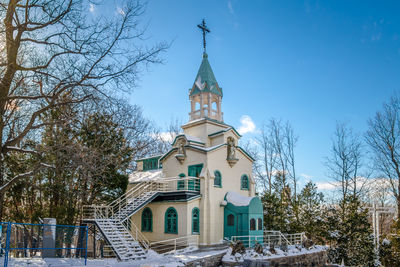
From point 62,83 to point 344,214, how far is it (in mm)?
20182

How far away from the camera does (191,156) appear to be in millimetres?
21406

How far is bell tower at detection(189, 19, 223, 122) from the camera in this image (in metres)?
23.3

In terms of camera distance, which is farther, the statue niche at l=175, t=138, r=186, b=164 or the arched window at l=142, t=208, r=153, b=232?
the statue niche at l=175, t=138, r=186, b=164

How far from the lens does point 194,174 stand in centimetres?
2102

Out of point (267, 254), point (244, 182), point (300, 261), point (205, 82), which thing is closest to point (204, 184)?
point (244, 182)

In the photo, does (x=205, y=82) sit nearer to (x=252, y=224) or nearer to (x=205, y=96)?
(x=205, y=96)

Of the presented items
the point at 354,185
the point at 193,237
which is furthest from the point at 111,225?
the point at 354,185

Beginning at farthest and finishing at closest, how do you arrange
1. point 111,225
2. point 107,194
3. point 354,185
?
point 354,185
point 107,194
point 111,225

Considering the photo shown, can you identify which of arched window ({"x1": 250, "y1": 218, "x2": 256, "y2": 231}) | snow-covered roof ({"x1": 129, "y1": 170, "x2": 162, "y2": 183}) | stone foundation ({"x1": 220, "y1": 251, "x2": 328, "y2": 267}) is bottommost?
stone foundation ({"x1": 220, "y1": 251, "x2": 328, "y2": 267})

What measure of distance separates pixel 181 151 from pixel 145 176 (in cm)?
439

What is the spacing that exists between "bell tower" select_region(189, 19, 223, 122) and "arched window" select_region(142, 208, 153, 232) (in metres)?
7.20

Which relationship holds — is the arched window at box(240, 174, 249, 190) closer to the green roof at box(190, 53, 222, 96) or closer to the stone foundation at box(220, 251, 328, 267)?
the stone foundation at box(220, 251, 328, 267)

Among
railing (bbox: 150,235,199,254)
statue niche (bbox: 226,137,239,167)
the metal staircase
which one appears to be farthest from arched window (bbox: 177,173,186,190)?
railing (bbox: 150,235,199,254)

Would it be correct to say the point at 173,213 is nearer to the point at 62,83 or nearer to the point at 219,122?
the point at 219,122
